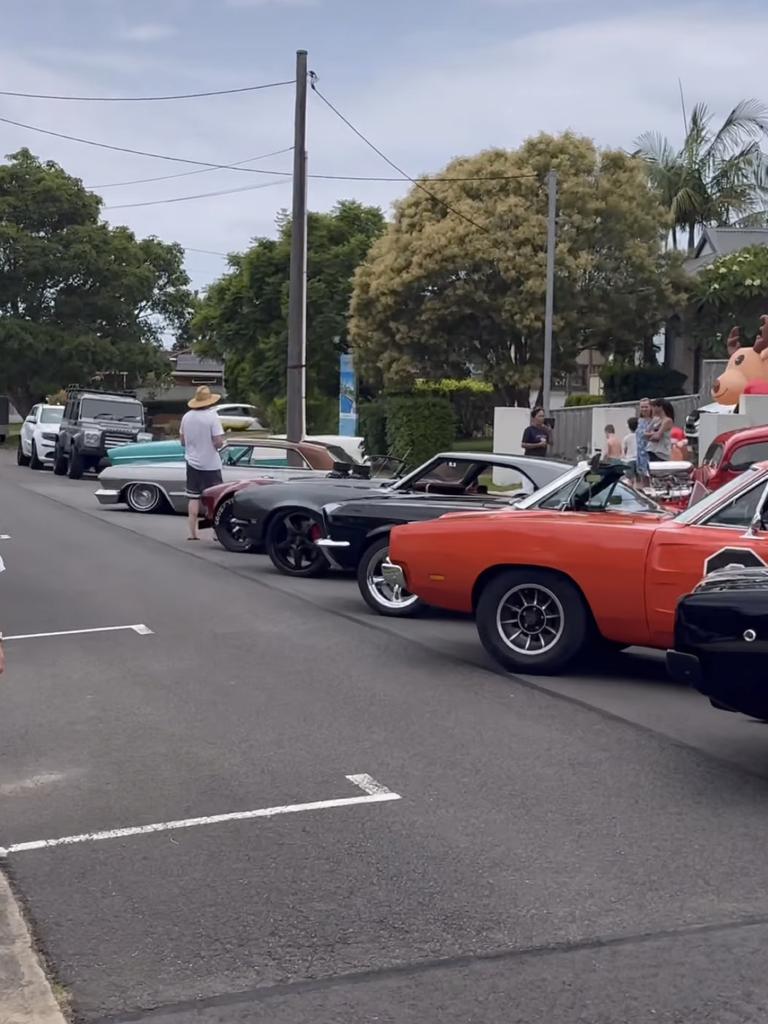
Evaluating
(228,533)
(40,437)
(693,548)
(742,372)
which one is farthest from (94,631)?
(40,437)

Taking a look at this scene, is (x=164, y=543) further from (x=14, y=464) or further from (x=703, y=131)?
(x=703, y=131)

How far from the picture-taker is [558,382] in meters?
45.1

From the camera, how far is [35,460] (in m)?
35.5

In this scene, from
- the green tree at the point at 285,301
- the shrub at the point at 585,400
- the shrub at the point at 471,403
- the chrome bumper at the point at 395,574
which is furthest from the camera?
the green tree at the point at 285,301

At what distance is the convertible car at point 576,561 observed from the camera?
7965mm

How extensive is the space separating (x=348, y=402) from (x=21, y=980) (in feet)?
113

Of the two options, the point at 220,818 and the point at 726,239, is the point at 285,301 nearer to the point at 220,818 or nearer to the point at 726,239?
the point at 726,239

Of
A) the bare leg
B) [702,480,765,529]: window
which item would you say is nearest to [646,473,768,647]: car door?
[702,480,765,529]: window

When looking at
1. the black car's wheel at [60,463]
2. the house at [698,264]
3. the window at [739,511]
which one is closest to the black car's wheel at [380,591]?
the window at [739,511]

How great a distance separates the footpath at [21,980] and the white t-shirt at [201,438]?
37.9ft

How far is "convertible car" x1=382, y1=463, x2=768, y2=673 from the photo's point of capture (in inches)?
314

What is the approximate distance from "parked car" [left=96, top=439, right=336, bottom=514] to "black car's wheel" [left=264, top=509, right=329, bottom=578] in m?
1.78

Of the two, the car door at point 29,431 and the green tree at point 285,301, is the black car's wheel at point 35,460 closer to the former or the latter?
the car door at point 29,431

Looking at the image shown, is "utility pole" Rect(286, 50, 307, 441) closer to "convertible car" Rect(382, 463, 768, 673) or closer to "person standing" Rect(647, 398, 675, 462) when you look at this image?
"person standing" Rect(647, 398, 675, 462)
